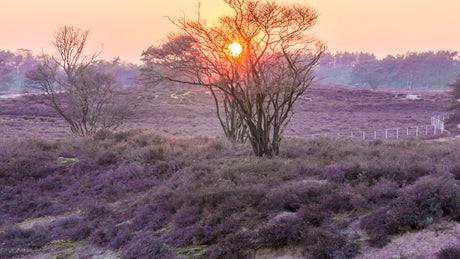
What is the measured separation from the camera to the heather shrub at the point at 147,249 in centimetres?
791

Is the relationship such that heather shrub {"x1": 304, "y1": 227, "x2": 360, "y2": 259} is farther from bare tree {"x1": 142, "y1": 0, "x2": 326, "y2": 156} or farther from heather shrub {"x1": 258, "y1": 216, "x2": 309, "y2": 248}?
bare tree {"x1": 142, "y1": 0, "x2": 326, "y2": 156}

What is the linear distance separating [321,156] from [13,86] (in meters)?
138

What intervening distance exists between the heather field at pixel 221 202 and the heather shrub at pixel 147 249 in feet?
0.09

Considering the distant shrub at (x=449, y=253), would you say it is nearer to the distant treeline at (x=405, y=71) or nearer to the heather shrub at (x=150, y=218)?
the heather shrub at (x=150, y=218)

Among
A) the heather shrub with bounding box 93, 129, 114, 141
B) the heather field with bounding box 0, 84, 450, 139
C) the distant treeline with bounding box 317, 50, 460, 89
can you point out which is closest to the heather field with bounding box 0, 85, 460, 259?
the heather shrub with bounding box 93, 129, 114, 141

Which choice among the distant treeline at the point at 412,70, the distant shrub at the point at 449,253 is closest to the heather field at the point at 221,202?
the distant shrub at the point at 449,253

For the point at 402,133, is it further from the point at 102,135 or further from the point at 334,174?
the point at 334,174

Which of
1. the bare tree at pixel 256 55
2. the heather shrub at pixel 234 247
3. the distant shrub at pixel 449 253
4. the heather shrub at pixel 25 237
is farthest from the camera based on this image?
the bare tree at pixel 256 55

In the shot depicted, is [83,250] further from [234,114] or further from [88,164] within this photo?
[234,114]

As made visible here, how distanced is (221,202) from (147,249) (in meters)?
2.28

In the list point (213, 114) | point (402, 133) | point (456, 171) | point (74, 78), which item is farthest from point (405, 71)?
point (456, 171)

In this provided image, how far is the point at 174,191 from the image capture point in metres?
10.8

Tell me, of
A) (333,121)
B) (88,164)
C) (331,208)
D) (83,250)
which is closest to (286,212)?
(331,208)

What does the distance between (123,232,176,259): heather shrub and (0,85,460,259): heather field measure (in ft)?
0.09
